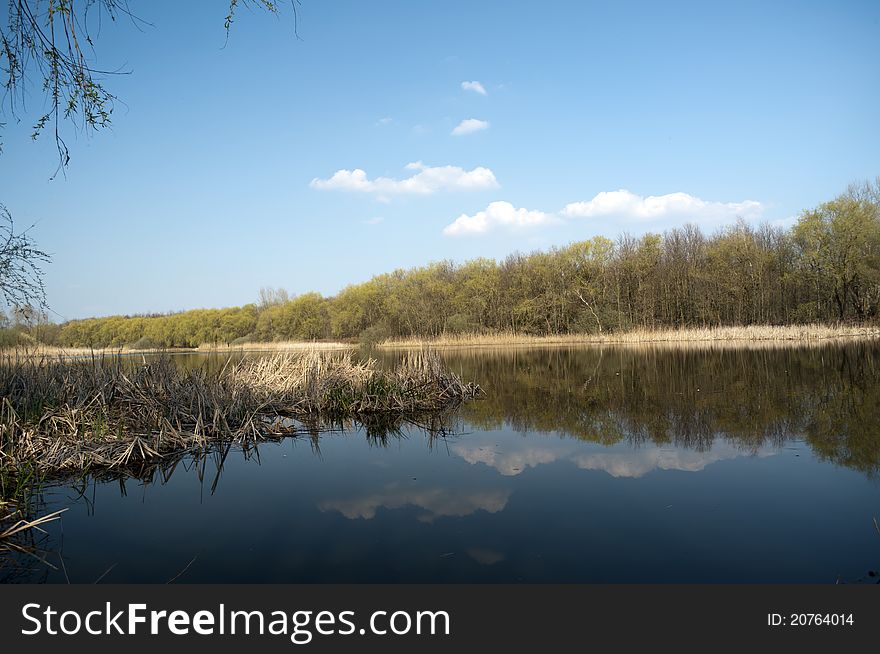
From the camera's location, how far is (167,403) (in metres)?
9.09

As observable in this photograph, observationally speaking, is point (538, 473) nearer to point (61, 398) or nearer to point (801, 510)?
point (801, 510)

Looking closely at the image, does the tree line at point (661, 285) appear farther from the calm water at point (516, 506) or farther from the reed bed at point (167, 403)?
the calm water at point (516, 506)

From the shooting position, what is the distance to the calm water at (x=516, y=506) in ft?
12.3

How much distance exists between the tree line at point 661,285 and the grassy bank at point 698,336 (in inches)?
52.6

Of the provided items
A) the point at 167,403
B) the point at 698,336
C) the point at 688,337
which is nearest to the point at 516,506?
the point at 167,403

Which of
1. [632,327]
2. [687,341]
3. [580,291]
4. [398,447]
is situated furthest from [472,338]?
[398,447]

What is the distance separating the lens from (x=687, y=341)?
1367 inches

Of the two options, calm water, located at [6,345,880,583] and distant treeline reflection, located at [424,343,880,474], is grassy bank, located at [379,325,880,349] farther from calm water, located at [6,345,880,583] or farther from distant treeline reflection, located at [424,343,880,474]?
calm water, located at [6,345,880,583]

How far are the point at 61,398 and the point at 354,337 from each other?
46126 millimetres

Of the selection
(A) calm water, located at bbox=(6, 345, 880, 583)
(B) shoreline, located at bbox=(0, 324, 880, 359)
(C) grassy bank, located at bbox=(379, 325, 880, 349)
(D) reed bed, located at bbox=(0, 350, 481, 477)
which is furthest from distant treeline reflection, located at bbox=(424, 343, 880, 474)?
(B) shoreline, located at bbox=(0, 324, 880, 359)

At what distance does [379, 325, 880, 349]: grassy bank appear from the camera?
32781 mm

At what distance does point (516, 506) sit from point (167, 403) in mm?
7008

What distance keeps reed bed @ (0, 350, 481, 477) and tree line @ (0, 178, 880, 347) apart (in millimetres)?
23919

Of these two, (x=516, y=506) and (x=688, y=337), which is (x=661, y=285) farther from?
(x=516, y=506)
